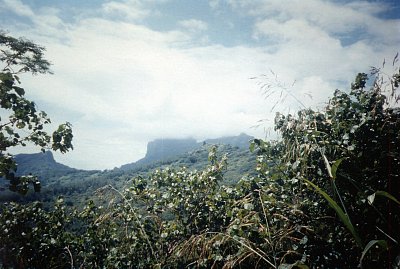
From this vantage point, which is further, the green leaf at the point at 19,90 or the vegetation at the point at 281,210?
the green leaf at the point at 19,90

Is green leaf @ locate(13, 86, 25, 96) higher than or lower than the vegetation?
higher

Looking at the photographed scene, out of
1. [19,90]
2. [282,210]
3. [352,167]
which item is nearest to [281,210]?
[282,210]

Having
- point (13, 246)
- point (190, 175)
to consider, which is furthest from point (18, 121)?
point (190, 175)

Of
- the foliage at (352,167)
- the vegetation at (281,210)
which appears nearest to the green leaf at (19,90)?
the vegetation at (281,210)

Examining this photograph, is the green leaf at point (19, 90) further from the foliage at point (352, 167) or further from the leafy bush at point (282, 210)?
the foliage at point (352, 167)

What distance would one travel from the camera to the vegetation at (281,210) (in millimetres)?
2191

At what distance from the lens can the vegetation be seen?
219 centimetres

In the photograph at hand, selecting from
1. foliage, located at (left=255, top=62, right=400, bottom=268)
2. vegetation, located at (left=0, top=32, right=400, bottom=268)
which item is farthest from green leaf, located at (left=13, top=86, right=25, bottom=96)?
foliage, located at (left=255, top=62, right=400, bottom=268)

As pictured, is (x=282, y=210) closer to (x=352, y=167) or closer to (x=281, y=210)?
(x=281, y=210)

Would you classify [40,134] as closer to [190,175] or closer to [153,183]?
[153,183]

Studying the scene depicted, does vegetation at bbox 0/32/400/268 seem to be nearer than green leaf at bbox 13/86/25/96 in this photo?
Yes

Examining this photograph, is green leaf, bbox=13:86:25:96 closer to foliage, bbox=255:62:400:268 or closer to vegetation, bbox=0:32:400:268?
vegetation, bbox=0:32:400:268

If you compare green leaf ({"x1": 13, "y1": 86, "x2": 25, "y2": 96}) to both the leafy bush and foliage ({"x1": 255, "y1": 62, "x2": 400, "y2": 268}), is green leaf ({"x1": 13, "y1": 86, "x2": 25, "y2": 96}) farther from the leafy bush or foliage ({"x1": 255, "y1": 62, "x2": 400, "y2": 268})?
foliage ({"x1": 255, "y1": 62, "x2": 400, "y2": 268})

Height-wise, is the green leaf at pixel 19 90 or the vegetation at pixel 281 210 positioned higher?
the green leaf at pixel 19 90
